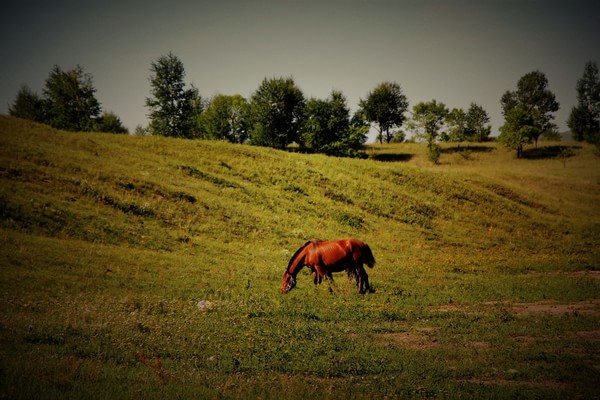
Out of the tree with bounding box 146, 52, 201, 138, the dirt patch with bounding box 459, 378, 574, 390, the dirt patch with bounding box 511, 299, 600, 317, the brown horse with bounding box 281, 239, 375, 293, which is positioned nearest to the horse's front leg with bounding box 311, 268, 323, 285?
the brown horse with bounding box 281, 239, 375, 293

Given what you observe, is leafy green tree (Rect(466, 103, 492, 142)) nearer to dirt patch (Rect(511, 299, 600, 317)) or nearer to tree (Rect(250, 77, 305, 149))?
tree (Rect(250, 77, 305, 149))

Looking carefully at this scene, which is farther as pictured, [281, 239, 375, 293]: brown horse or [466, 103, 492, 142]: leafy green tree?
[466, 103, 492, 142]: leafy green tree

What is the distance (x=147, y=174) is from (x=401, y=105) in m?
86.9

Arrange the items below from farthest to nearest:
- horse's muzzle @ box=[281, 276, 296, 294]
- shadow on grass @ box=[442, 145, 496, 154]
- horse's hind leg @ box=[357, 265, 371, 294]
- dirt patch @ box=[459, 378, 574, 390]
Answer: shadow on grass @ box=[442, 145, 496, 154], horse's hind leg @ box=[357, 265, 371, 294], horse's muzzle @ box=[281, 276, 296, 294], dirt patch @ box=[459, 378, 574, 390]

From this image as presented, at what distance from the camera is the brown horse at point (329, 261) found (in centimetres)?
1494

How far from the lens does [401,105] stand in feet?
334

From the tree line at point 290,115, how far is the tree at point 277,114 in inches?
8.3

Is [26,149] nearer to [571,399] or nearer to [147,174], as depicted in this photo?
[147,174]

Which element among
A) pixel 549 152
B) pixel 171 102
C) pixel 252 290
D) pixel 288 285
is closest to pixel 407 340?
pixel 288 285

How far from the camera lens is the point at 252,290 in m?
15.0

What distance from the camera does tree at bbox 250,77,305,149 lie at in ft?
240

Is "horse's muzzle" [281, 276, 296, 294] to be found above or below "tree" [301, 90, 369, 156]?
below

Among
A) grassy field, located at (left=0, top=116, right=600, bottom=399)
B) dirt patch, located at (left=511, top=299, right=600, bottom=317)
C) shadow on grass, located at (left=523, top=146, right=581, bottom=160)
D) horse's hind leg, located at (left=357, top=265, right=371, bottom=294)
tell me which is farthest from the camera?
shadow on grass, located at (left=523, top=146, right=581, bottom=160)

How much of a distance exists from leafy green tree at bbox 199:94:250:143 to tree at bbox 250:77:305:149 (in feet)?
35.9
